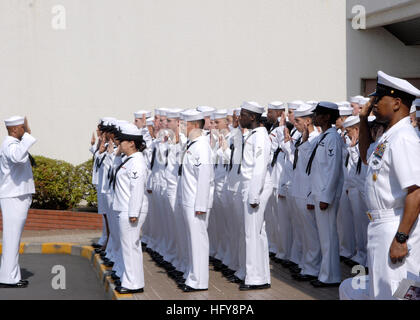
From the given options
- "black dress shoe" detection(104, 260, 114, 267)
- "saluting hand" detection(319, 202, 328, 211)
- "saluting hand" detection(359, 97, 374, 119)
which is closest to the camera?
"saluting hand" detection(359, 97, 374, 119)

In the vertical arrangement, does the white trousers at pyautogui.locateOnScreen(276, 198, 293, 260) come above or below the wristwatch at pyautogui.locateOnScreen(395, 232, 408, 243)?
below

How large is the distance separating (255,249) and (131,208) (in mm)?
1563

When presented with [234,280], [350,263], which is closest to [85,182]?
[234,280]

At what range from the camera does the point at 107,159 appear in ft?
35.6

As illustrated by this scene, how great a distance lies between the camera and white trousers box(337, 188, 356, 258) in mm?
10094

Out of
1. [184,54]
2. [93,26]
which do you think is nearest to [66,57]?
[93,26]

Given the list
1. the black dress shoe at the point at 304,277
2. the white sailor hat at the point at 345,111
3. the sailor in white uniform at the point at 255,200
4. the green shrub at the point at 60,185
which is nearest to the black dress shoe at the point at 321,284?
the black dress shoe at the point at 304,277

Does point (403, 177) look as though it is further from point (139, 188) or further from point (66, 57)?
point (66, 57)

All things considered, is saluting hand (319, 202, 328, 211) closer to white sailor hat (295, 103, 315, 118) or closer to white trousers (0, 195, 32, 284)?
white sailor hat (295, 103, 315, 118)

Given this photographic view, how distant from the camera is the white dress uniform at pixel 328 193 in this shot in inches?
322

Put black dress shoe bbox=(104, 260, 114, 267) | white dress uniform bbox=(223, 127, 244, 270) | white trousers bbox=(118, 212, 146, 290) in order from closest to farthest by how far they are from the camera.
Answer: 1. white trousers bbox=(118, 212, 146, 290)
2. white dress uniform bbox=(223, 127, 244, 270)
3. black dress shoe bbox=(104, 260, 114, 267)

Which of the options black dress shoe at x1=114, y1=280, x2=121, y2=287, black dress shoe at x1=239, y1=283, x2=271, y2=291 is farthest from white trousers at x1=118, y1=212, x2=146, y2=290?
black dress shoe at x1=239, y1=283, x2=271, y2=291

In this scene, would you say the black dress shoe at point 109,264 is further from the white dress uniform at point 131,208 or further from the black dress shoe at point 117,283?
the white dress uniform at point 131,208

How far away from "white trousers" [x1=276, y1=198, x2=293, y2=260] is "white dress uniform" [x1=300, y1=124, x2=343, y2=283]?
5.84 ft
